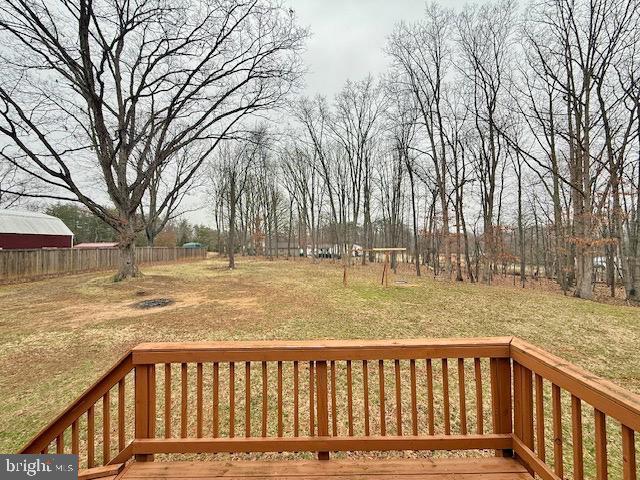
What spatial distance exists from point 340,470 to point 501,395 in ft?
3.99

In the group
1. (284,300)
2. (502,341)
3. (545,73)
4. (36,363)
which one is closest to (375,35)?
(545,73)

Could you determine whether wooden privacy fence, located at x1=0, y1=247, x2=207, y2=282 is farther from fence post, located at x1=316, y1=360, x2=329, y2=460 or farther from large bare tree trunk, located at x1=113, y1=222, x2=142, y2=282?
fence post, located at x1=316, y1=360, x2=329, y2=460

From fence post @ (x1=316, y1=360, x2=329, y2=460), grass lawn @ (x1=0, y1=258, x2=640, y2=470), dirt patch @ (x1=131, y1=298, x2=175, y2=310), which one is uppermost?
fence post @ (x1=316, y1=360, x2=329, y2=460)

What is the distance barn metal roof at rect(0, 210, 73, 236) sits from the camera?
20.6 metres

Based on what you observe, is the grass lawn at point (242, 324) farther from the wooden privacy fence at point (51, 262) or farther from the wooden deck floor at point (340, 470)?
the wooden deck floor at point (340, 470)

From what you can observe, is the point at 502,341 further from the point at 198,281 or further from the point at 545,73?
the point at 545,73

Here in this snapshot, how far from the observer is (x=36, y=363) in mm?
4281

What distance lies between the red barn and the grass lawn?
15.3 m

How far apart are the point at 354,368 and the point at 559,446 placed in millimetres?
2787

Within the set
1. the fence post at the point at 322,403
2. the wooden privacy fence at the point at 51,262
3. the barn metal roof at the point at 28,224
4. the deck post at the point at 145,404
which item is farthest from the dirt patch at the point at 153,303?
the barn metal roof at the point at 28,224

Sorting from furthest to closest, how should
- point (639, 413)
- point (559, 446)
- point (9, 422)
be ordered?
point (9, 422) → point (559, 446) → point (639, 413)

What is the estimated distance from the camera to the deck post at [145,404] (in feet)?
5.97

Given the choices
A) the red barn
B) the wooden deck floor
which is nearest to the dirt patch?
the wooden deck floor

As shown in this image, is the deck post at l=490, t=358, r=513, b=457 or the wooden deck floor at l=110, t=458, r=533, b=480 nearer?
the wooden deck floor at l=110, t=458, r=533, b=480
